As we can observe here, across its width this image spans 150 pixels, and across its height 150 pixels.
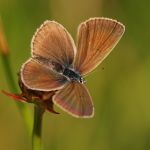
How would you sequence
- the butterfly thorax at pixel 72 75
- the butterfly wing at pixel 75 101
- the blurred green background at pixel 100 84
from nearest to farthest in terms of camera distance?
1. the butterfly wing at pixel 75 101
2. the butterfly thorax at pixel 72 75
3. the blurred green background at pixel 100 84

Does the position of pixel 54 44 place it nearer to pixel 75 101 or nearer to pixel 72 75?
pixel 72 75

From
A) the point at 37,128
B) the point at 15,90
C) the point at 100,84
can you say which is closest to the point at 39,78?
the point at 37,128

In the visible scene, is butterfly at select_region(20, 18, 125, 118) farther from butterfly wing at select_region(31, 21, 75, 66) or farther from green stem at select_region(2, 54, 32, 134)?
green stem at select_region(2, 54, 32, 134)

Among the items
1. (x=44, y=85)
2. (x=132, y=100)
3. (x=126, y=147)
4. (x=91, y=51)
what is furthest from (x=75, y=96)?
(x=132, y=100)

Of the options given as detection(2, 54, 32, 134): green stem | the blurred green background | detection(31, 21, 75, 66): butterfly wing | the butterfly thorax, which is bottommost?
the blurred green background

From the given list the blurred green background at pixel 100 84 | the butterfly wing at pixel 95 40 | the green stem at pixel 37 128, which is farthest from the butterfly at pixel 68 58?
the blurred green background at pixel 100 84

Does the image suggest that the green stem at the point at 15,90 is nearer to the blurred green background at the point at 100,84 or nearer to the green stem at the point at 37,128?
the green stem at the point at 37,128

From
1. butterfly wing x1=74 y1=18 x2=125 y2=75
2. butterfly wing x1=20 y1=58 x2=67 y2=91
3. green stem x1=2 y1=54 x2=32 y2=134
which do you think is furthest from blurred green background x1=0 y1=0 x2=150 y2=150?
butterfly wing x1=20 y1=58 x2=67 y2=91
